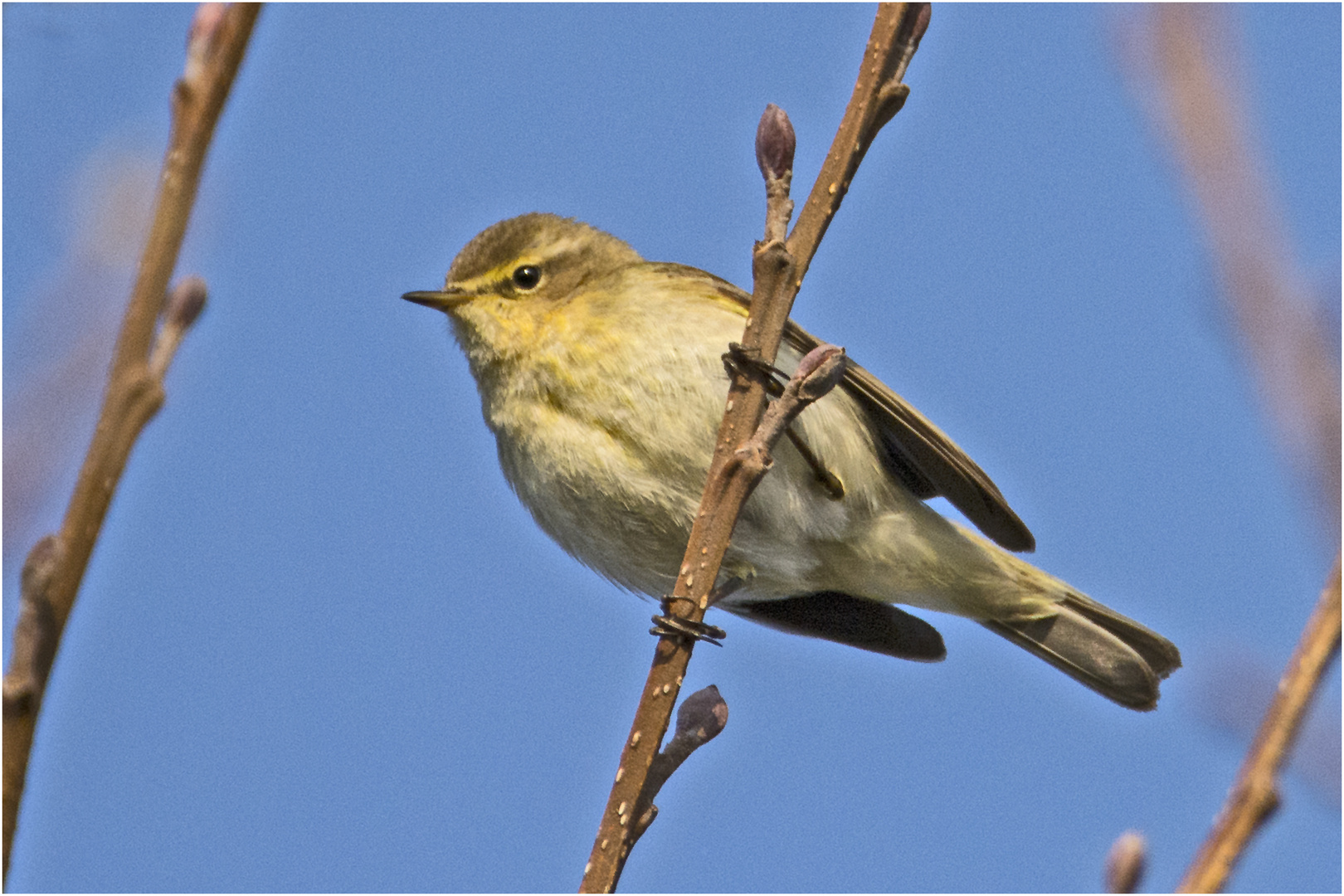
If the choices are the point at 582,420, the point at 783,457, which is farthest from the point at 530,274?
the point at 783,457

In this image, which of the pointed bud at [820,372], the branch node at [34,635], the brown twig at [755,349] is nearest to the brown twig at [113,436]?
the branch node at [34,635]

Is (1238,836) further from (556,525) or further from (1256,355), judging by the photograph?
(556,525)

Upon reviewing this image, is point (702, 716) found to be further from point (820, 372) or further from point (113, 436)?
point (113, 436)

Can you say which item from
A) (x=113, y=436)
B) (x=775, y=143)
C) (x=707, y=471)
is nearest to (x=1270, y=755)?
(x=113, y=436)

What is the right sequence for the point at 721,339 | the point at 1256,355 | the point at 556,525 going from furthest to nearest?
the point at 556,525 < the point at 721,339 < the point at 1256,355

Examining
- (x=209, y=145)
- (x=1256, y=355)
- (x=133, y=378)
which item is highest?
(x=1256, y=355)

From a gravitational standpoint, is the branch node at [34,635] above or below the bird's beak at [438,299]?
below

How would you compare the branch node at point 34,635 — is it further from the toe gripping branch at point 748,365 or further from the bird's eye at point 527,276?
the bird's eye at point 527,276

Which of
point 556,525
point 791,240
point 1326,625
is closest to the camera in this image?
point 1326,625
